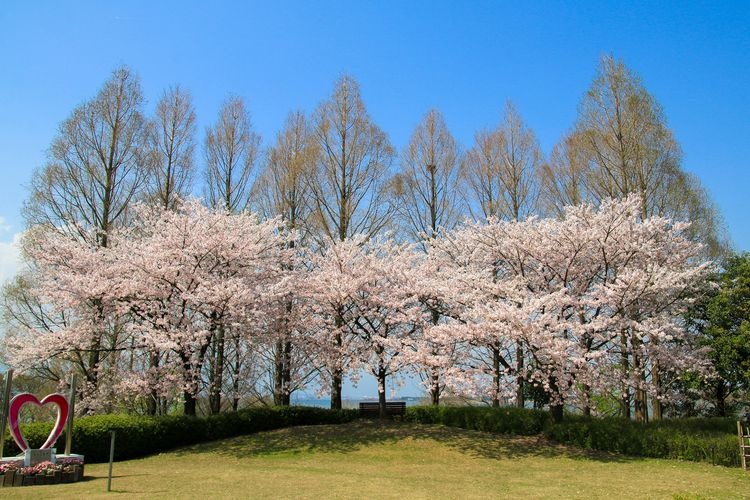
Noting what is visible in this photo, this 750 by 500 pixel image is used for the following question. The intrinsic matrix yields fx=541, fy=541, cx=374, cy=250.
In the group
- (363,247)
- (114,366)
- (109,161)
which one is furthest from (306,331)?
(109,161)

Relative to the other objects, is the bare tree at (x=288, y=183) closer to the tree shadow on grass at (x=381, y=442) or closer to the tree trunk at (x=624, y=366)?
the tree shadow on grass at (x=381, y=442)

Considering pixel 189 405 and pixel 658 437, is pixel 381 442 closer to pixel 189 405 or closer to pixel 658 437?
pixel 189 405

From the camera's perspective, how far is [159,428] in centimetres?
1566

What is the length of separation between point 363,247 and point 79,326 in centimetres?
984

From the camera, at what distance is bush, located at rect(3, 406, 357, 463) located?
14117 millimetres

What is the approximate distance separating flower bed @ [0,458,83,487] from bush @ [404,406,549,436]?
11637 millimetres

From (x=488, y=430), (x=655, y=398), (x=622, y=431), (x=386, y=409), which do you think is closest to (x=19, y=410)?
(x=386, y=409)

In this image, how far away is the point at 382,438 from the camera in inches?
650


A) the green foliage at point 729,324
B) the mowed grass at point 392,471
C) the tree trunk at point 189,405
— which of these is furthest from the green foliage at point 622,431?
the tree trunk at point 189,405

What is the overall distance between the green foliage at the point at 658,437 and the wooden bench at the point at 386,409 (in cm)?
646

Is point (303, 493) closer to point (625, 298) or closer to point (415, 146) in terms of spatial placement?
point (625, 298)

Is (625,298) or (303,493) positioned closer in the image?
(303,493)

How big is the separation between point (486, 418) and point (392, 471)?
5960mm

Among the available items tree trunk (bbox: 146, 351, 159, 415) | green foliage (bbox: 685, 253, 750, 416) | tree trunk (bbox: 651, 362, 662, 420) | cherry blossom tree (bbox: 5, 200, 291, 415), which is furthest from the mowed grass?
tree trunk (bbox: 651, 362, 662, 420)
